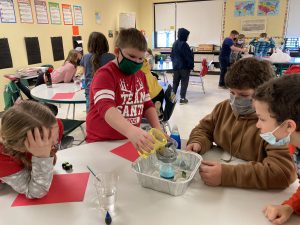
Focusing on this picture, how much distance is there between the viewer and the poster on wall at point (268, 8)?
7145 mm

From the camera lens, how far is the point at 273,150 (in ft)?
3.66

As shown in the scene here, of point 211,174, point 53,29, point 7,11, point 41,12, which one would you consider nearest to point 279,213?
point 211,174

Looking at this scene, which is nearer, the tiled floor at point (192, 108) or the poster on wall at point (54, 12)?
the tiled floor at point (192, 108)

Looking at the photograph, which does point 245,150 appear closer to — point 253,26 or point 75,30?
point 75,30

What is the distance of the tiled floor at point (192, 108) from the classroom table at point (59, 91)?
0.69m

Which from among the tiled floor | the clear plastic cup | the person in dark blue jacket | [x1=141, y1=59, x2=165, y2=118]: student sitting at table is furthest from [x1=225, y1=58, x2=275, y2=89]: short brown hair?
the person in dark blue jacket

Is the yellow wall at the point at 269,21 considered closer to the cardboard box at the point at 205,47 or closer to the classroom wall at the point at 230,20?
the classroom wall at the point at 230,20

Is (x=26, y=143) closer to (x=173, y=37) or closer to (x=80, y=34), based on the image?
(x=80, y=34)

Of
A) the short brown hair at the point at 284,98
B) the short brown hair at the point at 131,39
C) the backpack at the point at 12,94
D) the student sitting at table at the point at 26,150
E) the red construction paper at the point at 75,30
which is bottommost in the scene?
the backpack at the point at 12,94

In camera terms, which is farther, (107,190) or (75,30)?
(75,30)

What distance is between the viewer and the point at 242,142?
127 centimetres

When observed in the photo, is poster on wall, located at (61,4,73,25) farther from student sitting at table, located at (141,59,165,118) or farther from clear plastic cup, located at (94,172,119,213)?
clear plastic cup, located at (94,172,119,213)

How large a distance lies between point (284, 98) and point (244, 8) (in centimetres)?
766

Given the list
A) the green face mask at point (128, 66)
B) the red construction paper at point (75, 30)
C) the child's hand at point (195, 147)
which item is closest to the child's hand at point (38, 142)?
the green face mask at point (128, 66)
